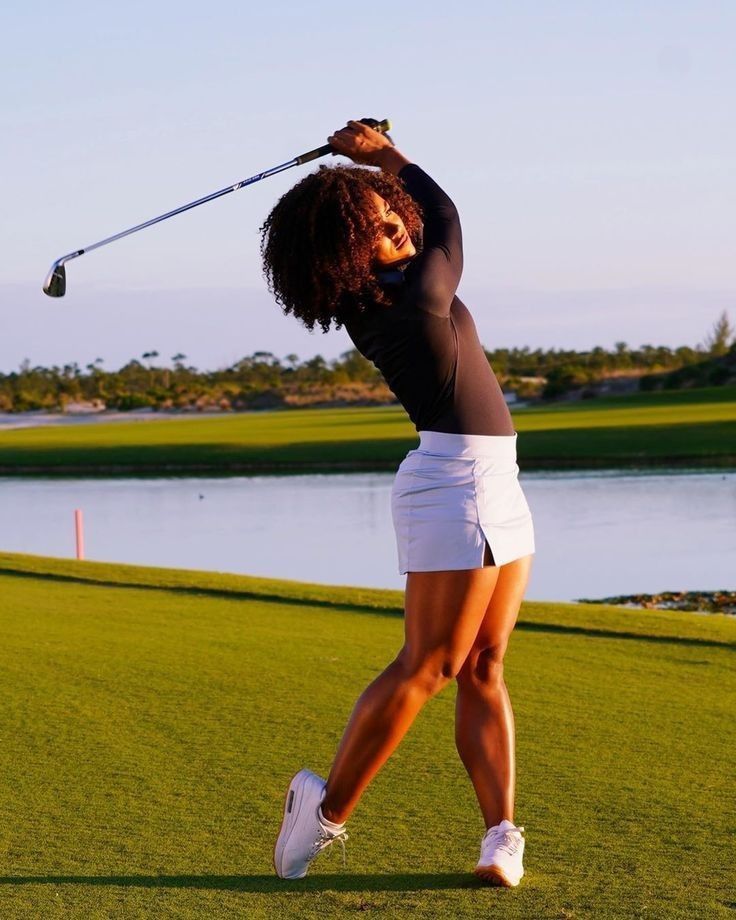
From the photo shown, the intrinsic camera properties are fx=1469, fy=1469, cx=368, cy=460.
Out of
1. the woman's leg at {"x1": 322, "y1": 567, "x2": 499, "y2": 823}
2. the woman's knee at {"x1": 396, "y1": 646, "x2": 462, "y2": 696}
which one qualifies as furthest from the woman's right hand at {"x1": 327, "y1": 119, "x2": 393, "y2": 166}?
the woman's knee at {"x1": 396, "y1": 646, "x2": 462, "y2": 696}

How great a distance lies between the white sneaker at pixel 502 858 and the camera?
3.27 metres

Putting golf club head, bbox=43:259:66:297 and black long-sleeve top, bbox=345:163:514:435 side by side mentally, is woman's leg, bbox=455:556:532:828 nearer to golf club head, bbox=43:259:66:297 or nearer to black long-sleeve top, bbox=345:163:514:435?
black long-sleeve top, bbox=345:163:514:435

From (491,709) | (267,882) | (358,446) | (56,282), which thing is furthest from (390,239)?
(358,446)

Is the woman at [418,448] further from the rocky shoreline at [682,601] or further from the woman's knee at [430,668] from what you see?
the rocky shoreline at [682,601]

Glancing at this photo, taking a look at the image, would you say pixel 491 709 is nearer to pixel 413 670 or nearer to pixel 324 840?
pixel 413 670

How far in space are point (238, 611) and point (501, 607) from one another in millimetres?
4947

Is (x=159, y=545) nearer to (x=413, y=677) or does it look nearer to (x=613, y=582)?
(x=613, y=582)

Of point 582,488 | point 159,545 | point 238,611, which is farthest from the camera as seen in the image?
point 582,488

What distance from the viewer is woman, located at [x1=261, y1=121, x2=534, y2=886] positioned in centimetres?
344

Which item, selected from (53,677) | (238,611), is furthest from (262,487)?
(53,677)

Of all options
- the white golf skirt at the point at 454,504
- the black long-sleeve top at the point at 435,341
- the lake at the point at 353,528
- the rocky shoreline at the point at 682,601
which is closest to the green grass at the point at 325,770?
the white golf skirt at the point at 454,504

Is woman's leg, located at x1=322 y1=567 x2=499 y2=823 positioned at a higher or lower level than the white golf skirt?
lower

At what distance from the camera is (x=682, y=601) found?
39.6ft

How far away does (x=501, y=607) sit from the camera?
11.9ft
